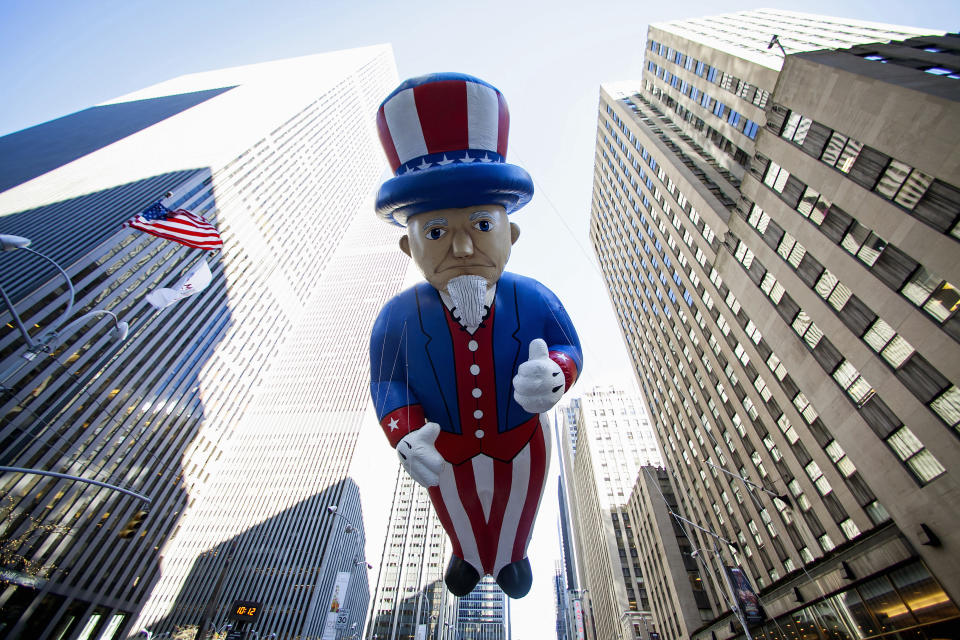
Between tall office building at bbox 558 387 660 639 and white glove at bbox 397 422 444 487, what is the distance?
43677 mm

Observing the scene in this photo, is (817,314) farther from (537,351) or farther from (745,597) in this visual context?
(537,351)

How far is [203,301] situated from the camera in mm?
44281

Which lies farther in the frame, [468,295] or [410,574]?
[410,574]

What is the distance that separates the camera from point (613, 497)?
52.7 meters

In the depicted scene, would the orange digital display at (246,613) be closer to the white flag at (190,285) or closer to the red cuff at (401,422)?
the white flag at (190,285)

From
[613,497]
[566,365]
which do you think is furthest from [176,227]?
[613,497]

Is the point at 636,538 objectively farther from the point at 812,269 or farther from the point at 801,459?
the point at 812,269

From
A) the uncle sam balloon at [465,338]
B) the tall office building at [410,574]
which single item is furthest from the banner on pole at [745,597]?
the tall office building at [410,574]

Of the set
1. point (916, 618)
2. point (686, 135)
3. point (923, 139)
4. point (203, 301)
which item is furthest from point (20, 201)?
point (916, 618)

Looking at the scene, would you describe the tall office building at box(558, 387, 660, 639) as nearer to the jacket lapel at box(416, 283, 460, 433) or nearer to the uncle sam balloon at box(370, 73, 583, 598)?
the uncle sam balloon at box(370, 73, 583, 598)

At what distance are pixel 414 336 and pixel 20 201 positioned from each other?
5554 cm

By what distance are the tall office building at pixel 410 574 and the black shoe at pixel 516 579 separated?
2263 inches

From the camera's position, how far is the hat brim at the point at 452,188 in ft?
14.3

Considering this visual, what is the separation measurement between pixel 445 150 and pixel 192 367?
4822 cm
